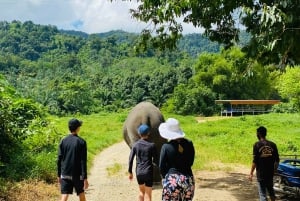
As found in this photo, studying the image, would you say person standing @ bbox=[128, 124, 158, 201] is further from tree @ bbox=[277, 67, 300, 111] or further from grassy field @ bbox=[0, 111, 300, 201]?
tree @ bbox=[277, 67, 300, 111]

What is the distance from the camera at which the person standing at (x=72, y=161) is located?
268 inches

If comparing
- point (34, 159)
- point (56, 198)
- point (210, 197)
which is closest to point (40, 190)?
point (56, 198)

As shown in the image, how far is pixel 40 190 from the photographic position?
386 inches

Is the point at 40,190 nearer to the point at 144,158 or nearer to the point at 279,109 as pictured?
the point at 144,158

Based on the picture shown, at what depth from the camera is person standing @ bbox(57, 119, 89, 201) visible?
680 cm

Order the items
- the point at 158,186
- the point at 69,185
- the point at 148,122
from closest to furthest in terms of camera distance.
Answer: the point at 69,185, the point at 148,122, the point at 158,186

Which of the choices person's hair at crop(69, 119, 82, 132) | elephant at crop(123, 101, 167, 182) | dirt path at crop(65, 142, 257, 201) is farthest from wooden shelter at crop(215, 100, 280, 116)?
person's hair at crop(69, 119, 82, 132)

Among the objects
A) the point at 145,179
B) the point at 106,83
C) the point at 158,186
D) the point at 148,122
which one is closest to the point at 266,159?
the point at 145,179

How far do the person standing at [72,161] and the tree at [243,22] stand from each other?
253 centimetres

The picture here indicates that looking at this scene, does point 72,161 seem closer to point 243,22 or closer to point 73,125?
point 73,125

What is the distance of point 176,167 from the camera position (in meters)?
5.32

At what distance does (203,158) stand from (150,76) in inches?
1948

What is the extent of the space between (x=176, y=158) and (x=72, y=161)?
2132mm

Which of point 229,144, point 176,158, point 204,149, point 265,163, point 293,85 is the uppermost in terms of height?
point 176,158
